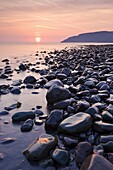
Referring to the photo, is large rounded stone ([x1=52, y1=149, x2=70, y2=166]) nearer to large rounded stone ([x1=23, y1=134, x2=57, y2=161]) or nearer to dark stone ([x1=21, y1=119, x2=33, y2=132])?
large rounded stone ([x1=23, y1=134, x2=57, y2=161])

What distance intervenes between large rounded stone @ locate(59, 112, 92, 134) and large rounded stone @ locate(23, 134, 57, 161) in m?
0.52

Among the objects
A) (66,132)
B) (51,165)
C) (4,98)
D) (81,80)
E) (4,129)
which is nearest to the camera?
(51,165)

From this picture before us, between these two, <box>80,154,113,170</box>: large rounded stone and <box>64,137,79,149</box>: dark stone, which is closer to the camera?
<box>80,154,113,170</box>: large rounded stone

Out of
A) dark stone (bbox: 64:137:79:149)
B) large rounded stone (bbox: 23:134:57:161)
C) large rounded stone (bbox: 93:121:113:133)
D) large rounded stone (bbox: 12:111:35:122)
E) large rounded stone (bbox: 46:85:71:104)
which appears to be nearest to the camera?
large rounded stone (bbox: 23:134:57:161)

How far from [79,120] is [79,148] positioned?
95 centimetres

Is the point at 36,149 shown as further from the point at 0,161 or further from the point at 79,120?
the point at 79,120

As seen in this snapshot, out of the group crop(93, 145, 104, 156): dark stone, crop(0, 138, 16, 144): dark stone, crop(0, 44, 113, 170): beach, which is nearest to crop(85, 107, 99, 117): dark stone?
crop(0, 44, 113, 170): beach

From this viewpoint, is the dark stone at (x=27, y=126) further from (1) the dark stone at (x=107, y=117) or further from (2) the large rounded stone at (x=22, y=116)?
(1) the dark stone at (x=107, y=117)

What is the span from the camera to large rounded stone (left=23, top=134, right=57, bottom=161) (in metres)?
3.74

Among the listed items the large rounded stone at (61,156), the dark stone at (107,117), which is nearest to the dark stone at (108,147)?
the large rounded stone at (61,156)

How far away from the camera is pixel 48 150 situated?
3871mm

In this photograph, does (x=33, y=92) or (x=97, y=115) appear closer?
(x=97, y=115)

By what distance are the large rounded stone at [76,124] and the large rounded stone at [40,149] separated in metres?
0.52

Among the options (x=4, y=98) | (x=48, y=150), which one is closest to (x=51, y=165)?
(x=48, y=150)
